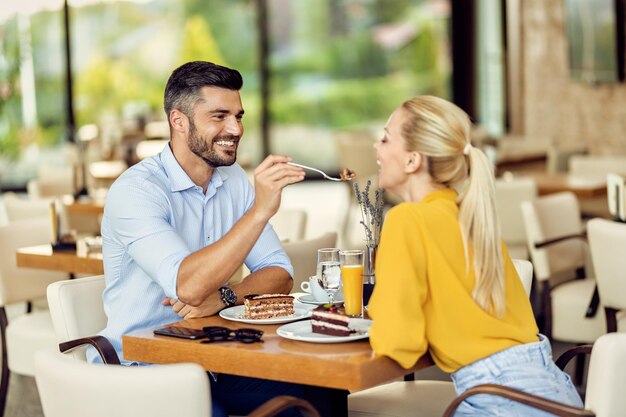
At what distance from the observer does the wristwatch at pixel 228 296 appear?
10.1 feet

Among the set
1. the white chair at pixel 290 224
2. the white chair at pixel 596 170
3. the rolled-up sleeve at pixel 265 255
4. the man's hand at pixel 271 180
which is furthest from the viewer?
the white chair at pixel 596 170

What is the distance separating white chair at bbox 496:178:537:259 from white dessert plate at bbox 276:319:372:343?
331 cm

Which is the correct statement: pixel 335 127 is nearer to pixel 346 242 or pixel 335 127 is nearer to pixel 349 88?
pixel 349 88

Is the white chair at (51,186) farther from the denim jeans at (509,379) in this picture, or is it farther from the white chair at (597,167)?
the denim jeans at (509,379)

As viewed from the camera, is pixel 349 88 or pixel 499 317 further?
pixel 349 88

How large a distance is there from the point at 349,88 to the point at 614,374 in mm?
12085

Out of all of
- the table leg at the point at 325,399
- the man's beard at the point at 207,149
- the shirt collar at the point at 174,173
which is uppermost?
the man's beard at the point at 207,149

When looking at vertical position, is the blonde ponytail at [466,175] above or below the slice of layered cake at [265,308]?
above

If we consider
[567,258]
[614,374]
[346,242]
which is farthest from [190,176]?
[346,242]

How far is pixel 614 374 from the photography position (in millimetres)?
2488

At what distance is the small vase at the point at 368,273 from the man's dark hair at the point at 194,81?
654 mm

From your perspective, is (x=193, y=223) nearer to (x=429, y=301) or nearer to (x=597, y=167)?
(x=429, y=301)

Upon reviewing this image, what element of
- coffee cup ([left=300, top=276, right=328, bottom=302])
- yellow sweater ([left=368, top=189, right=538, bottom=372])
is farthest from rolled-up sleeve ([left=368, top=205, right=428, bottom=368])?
coffee cup ([left=300, top=276, right=328, bottom=302])

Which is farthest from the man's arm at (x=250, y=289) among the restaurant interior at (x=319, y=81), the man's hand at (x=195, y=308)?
the restaurant interior at (x=319, y=81)
